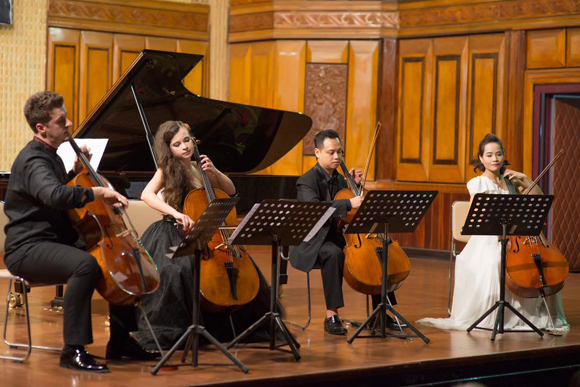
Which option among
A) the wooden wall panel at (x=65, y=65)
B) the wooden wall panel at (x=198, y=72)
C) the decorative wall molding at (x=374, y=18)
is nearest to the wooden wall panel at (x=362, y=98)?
the decorative wall molding at (x=374, y=18)

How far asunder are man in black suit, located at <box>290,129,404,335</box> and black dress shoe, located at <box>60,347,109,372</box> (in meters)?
1.51

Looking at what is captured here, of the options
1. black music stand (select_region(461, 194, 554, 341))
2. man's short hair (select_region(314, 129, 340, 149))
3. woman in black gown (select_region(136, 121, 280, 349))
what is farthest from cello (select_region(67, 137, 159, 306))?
black music stand (select_region(461, 194, 554, 341))

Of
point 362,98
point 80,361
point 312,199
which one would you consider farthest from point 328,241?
point 362,98

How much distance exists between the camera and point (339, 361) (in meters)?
4.08

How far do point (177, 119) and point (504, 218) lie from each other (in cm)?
273

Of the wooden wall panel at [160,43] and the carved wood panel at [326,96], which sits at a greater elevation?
the wooden wall panel at [160,43]

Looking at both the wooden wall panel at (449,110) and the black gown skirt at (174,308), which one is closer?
the black gown skirt at (174,308)

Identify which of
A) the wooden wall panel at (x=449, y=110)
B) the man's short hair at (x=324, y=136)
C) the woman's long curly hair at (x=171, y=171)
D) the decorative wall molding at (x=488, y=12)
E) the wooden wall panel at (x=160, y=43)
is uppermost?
the decorative wall molding at (x=488, y=12)

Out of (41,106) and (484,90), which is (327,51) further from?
(41,106)

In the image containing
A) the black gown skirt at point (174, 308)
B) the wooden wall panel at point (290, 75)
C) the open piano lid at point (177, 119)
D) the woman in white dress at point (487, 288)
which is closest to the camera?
the black gown skirt at point (174, 308)

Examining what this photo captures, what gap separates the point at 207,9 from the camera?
1035 cm

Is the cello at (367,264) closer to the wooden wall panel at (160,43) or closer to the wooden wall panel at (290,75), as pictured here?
the wooden wall panel at (290,75)

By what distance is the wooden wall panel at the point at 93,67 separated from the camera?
31.8ft

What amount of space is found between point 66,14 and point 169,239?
19.2ft
